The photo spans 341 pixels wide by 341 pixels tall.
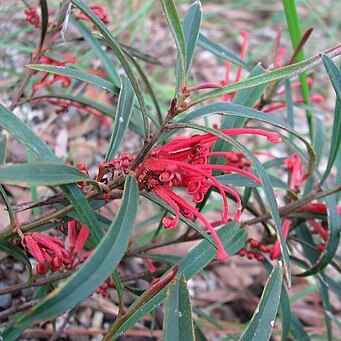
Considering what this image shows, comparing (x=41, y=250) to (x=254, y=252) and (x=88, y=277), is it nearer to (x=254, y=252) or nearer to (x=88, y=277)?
(x=88, y=277)

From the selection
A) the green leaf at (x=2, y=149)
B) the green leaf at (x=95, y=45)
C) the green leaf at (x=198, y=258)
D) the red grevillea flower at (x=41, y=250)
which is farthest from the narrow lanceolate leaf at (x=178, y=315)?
the green leaf at (x=95, y=45)

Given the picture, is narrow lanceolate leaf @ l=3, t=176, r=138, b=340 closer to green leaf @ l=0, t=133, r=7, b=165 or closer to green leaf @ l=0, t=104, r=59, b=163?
green leaf @ l=0, t=104, r=59, b=163

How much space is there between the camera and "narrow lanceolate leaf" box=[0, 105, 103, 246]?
2.19ft

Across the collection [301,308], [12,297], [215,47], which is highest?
[215,47]

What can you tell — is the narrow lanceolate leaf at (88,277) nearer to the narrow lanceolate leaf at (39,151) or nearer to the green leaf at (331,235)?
the narrow lanceolate leaf at (39,151)

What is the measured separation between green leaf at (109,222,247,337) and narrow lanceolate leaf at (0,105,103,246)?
0.10 metres

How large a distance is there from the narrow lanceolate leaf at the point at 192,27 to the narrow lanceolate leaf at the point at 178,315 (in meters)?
0.27

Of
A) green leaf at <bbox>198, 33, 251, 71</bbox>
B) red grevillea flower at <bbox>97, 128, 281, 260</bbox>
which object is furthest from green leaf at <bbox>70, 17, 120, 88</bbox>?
red grevillea flower at <bbox>97, 128, 281, 260</bbox>

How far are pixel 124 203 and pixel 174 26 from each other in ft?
0.63

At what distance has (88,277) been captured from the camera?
0.54 metres

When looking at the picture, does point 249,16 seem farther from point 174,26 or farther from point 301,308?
point 174,26

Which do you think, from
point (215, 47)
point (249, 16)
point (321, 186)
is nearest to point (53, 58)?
point (215, 47)

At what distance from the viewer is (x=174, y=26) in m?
0.67

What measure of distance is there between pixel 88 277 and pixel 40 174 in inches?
4.2
